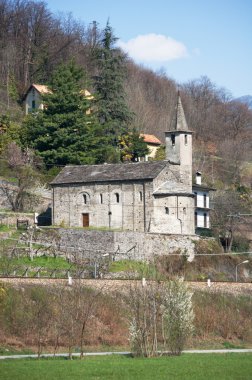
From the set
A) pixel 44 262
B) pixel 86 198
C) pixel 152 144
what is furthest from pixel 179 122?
pixel 152 144

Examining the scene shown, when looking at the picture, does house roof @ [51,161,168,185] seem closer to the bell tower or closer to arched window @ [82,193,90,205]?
arched window @ [82,193,90,205]

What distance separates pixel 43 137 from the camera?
238 ft

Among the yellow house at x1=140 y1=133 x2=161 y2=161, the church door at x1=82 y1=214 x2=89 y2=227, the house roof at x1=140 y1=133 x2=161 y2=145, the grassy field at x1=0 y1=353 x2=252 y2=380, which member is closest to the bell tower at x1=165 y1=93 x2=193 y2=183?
the church door at x1=82 y1=214 x2=89 y2=227

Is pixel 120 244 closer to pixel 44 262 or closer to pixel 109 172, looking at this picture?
pixel 44 262

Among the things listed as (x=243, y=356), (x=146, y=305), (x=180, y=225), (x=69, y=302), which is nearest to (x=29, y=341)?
(x=69, y=302)

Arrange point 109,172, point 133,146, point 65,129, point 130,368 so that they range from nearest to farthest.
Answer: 1. point 130,368
2. point 109,172
3. point 65,129
4. point 133,146

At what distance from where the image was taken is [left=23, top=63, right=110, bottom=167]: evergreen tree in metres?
71.9

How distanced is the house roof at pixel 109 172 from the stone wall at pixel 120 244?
429cm

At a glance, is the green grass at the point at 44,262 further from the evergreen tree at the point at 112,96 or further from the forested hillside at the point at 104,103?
the evergreen tree at the point at 112,96

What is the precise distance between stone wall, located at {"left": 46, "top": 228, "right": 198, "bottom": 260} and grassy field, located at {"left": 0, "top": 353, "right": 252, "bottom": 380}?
2128 centimetres

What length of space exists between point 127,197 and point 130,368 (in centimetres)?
3084

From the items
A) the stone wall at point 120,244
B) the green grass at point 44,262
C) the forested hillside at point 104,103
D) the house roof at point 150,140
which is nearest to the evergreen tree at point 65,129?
the forested hillside at point 104,103

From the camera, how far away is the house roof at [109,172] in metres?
65.5

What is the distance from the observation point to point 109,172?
67.1 metres
